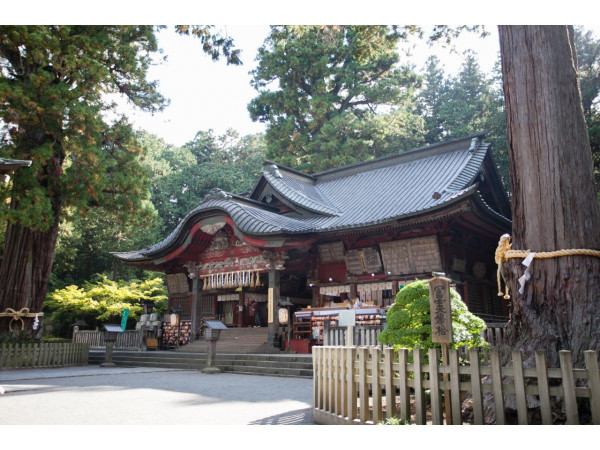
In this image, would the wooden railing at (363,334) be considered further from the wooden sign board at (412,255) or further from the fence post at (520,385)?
the fence post at (520,385)

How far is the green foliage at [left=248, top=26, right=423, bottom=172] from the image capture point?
31.1 meters

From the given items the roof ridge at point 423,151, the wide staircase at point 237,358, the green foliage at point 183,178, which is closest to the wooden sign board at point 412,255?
the wide staircase at point 237,358

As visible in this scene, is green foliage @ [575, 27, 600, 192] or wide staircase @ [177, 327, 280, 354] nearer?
wide staircase @ [177, 327, 280, 354]

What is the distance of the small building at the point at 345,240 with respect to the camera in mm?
15562

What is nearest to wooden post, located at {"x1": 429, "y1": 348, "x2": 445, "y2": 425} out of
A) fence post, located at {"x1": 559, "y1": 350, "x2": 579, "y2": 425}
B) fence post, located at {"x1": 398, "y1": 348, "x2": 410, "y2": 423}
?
fence post, located at {"x1": 398, "y1": 348, "x2": 410, "y2": 423}

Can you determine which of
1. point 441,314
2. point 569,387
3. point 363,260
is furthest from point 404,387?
point 363,260

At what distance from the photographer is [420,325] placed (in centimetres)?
600

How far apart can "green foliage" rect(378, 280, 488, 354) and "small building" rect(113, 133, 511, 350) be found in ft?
25.8

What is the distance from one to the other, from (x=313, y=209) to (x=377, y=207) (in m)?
2.59

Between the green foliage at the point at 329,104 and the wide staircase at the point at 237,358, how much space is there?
15.7 meters

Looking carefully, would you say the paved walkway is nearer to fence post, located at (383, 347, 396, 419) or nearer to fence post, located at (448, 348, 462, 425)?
fence post, located at (383, 347, 396, 419)

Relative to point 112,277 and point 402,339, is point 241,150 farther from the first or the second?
point 402,339

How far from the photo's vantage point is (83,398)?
302 inches

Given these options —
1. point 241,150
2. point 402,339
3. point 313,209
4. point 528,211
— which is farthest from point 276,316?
point 241,150
